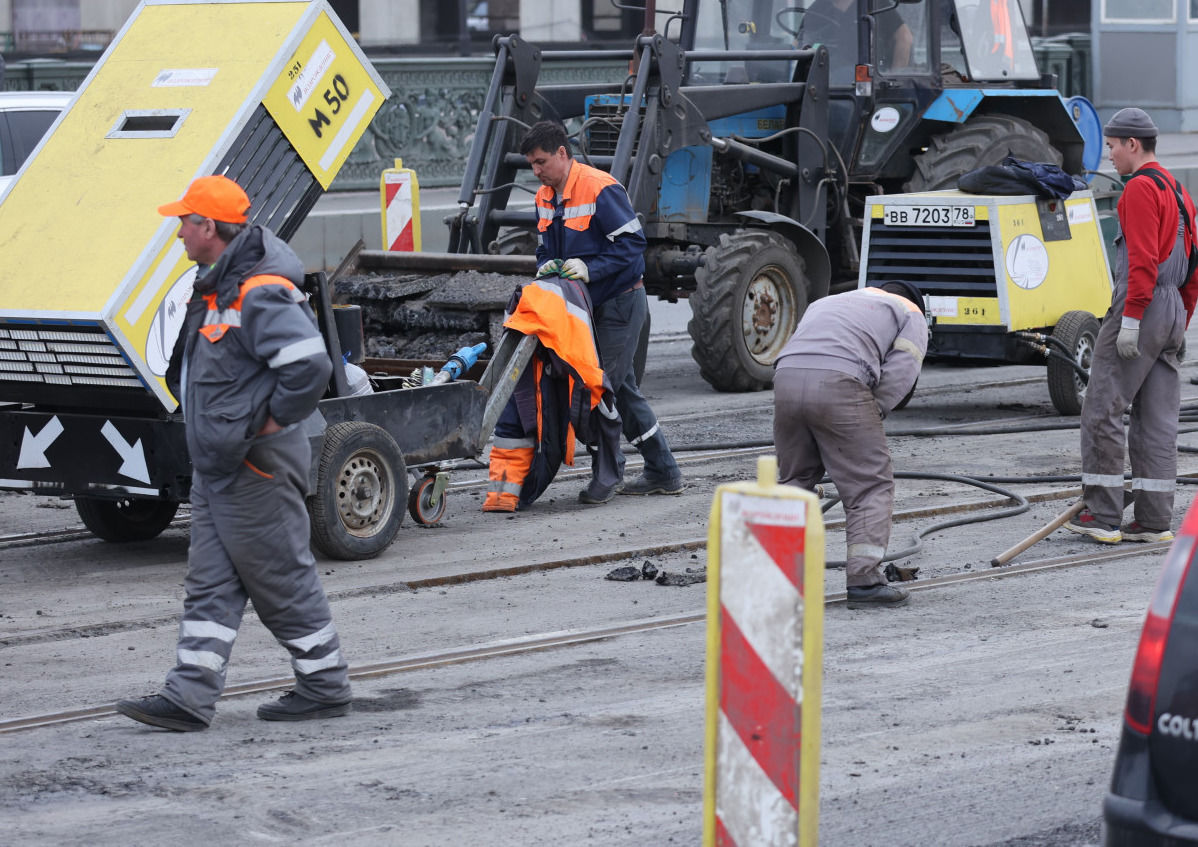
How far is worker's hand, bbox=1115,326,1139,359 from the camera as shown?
27.5 feet

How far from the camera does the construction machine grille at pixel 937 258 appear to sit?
1216 cm

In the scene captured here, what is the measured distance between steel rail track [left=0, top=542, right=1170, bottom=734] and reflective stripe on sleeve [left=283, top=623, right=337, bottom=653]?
47cm

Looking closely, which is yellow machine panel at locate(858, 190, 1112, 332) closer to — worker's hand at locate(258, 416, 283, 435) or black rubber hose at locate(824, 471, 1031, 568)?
black rubber hose at locate(824, 471, 1031, 568)

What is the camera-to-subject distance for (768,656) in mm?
4078

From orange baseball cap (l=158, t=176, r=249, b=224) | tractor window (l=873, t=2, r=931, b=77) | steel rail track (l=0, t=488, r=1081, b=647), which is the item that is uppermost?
tractor window (l=873, t=2, r=931, b=77)

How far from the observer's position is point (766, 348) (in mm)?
13656

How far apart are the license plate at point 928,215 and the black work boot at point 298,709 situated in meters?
7.08

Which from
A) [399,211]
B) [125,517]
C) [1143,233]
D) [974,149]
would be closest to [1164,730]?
[1143,233]

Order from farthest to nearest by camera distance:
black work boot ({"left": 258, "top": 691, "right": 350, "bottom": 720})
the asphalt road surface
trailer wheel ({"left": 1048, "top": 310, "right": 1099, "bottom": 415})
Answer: trailer wheel ({"left": 1048, "top": 310, "right": 1099, "bottom": 415}) → black work boot ({"left": 258, "top": 691, "right": 350, "bottom": 720}) → the asphalt road surface

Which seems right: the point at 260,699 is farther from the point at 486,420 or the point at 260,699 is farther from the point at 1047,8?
the point at 1047,8

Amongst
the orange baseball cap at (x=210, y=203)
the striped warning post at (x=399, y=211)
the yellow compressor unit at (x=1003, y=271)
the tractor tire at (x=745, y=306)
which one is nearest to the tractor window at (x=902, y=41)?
the tractor tire at (x=745, y=306)

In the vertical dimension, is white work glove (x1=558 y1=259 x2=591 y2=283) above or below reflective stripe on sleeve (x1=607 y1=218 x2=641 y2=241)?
below

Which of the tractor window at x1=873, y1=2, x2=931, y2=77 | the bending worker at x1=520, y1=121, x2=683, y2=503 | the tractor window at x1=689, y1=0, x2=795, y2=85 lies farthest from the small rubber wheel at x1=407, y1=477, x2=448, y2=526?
the tractor window at x1=873, y1=2, x2=931, y2=77

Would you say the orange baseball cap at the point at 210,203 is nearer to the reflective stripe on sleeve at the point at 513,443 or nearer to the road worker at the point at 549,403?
the road worker at the point at 549,403
